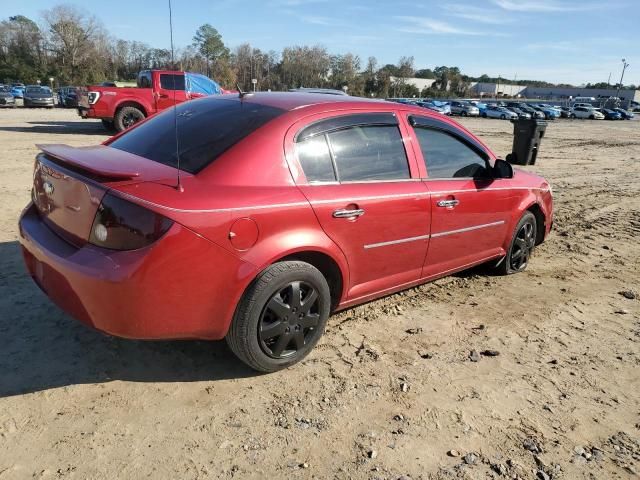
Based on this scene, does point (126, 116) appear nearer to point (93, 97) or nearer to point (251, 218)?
point (93, 97)

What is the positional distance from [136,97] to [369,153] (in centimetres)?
1246

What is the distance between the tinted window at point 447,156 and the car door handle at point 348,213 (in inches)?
33.7

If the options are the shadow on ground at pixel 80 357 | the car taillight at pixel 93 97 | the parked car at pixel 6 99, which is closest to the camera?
the shadow on ground at pixel 80 357

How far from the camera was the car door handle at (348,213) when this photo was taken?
3.06 meters

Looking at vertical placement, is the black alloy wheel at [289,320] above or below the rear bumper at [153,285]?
below

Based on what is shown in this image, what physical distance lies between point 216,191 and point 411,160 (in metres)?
1.62

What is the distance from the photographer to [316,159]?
310cm

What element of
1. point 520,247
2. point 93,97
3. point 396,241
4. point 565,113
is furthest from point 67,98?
point 565,113

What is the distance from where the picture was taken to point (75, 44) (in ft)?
233

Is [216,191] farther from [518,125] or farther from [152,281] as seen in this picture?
[518,125]

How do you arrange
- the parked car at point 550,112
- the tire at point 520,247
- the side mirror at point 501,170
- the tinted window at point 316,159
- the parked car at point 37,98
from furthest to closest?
the parked car at point 550,112
the parked car at point 37,98
the tire at point 520,247
the side mirror at point 501,170
the tinted window at point 316,159

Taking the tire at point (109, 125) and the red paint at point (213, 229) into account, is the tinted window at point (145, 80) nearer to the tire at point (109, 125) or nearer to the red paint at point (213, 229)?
the tire at point (109, 125)

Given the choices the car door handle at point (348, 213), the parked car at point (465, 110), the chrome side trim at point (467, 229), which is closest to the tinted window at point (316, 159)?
the car door handle at point (348, 213)

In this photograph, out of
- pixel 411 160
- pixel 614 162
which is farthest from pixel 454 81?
pixel 411 160
